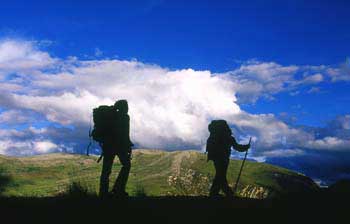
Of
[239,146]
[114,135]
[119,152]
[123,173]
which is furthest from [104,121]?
[239,146]

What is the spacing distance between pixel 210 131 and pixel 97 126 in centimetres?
470

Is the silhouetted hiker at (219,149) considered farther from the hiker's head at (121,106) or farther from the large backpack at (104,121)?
the large backpack at (104,121)


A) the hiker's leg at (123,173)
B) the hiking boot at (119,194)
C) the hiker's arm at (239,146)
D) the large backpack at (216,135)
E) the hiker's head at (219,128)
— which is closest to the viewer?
the hiking boot at (119,194)

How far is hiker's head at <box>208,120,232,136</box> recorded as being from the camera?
18078 millimetres

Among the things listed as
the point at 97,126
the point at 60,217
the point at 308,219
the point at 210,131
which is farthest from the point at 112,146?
the point at 308,219

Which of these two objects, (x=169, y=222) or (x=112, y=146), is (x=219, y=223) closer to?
(x=169, y=222)

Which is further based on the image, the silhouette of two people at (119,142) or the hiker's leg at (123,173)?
the silhouette of two people at (119,142)

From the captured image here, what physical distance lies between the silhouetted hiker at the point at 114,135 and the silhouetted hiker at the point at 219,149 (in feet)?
11.6

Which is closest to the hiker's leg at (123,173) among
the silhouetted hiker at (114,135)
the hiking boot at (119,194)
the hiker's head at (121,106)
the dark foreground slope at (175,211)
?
the silhouetted hiker at (114,135)

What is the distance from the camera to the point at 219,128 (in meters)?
18.1

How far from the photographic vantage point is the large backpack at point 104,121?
643 inches

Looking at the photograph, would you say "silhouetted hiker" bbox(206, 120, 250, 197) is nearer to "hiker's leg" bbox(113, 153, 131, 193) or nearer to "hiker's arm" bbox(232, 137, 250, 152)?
"hiker's arm" bbox(232, 137, 250, 152)

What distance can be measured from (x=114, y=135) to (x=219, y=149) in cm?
432

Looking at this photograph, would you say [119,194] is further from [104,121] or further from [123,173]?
[104,121]
